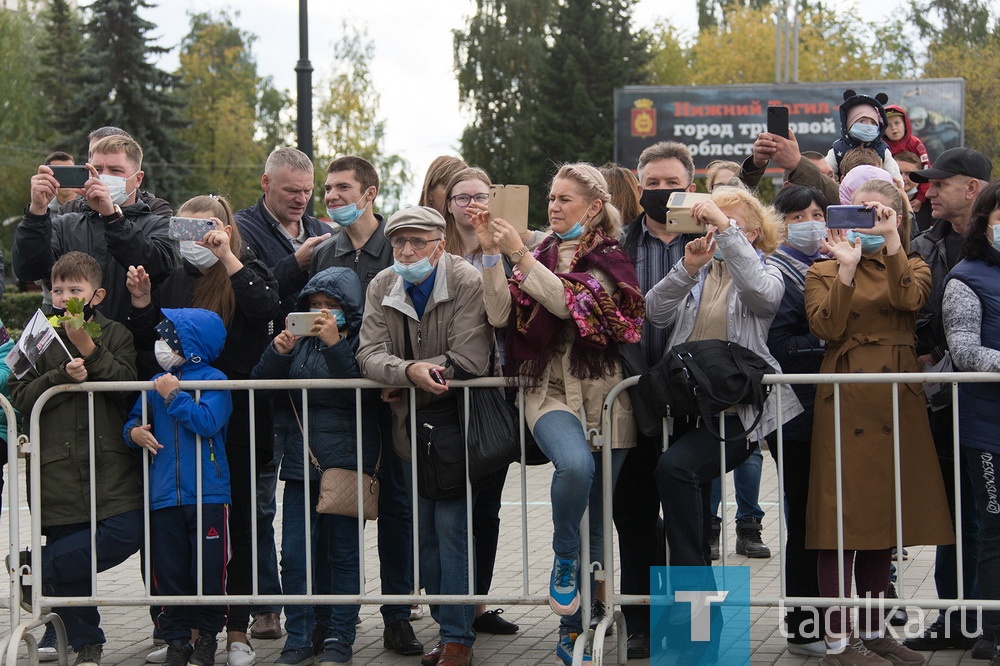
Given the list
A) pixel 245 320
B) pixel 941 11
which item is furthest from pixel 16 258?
pixel 941 11

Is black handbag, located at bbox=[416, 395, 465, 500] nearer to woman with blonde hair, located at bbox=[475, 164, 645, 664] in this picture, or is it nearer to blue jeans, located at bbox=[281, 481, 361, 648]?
woman with blonde hair, located at bbox=[475, 164, 645, 664]

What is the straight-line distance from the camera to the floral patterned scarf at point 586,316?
5.36m

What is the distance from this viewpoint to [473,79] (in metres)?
56.2

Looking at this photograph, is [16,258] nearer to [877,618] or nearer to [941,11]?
[877,618]

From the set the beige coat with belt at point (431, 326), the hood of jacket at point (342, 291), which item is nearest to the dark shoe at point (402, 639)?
the beige coat with belt at point (431, 326)

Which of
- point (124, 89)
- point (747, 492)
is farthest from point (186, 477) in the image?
point (124, 89)

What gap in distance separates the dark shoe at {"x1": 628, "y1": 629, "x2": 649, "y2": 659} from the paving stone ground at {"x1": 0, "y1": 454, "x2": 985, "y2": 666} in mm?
57

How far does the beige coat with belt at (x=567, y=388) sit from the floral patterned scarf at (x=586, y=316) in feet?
0.10

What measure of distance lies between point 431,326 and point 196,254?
1.24 meters

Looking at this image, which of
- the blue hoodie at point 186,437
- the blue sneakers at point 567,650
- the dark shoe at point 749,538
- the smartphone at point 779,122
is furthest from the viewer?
the dark shoe at point 749,538

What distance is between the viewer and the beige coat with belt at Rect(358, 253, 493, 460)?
5602 millimetres

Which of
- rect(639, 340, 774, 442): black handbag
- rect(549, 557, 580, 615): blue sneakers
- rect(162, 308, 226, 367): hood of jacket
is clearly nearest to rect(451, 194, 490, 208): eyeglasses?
rect(162, 308, 226, 367): hood of jacket

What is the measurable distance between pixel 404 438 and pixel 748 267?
1748 millimetres

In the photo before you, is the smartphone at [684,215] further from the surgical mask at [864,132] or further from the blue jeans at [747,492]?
the blue jeans at [747,492]
